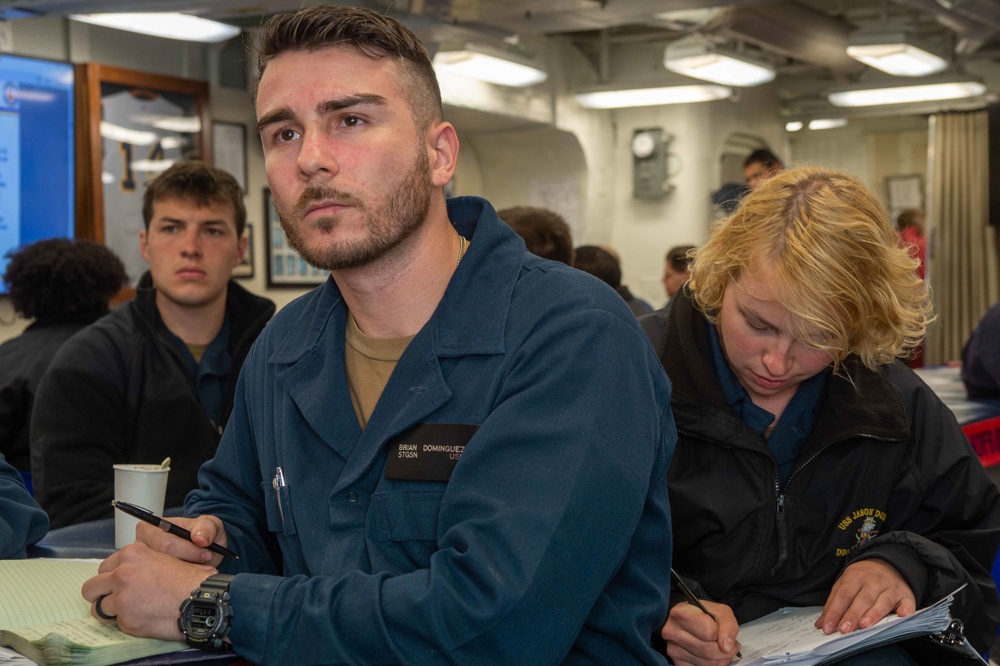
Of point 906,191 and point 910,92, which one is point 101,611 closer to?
point 910,92

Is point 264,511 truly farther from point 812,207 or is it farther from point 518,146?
point 518,146

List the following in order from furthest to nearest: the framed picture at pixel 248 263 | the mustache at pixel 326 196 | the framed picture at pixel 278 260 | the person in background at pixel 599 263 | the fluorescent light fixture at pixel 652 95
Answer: the fluorescent light fixture at pixel 652 95 < the framed picture at pixel 278 260 < the framed picture at pixel 248 263 < the person in background at pixel 599 263 < the mustache at pixel 326 196

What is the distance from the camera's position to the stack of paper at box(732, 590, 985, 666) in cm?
164

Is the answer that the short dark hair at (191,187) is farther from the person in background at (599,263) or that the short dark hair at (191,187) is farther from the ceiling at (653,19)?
the person in background at (599,263)

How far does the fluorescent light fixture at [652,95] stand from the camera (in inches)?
325

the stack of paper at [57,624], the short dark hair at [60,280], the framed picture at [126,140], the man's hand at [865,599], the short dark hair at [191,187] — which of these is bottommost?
the man's hand at [865,599]

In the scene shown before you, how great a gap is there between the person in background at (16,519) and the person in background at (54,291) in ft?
5.35

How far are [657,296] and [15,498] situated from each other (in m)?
8.46

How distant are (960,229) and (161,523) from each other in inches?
403

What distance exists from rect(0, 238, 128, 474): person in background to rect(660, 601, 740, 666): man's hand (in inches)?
93.8

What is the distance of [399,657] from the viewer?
1.29 m

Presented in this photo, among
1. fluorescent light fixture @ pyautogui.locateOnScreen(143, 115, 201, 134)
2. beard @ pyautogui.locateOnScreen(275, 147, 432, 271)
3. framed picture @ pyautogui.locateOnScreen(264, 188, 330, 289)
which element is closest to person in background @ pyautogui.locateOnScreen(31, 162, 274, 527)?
beard @ pyautogui.locateOnScreen(275, 147, 432, 271)

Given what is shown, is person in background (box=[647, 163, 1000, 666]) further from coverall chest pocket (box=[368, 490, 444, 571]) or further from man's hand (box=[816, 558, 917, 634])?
coverall chest pocket (box=[368, 490, 444, 571])

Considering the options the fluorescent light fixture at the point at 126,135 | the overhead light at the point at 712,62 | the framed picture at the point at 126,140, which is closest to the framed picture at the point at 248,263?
the framed picture at the point at 126,140
